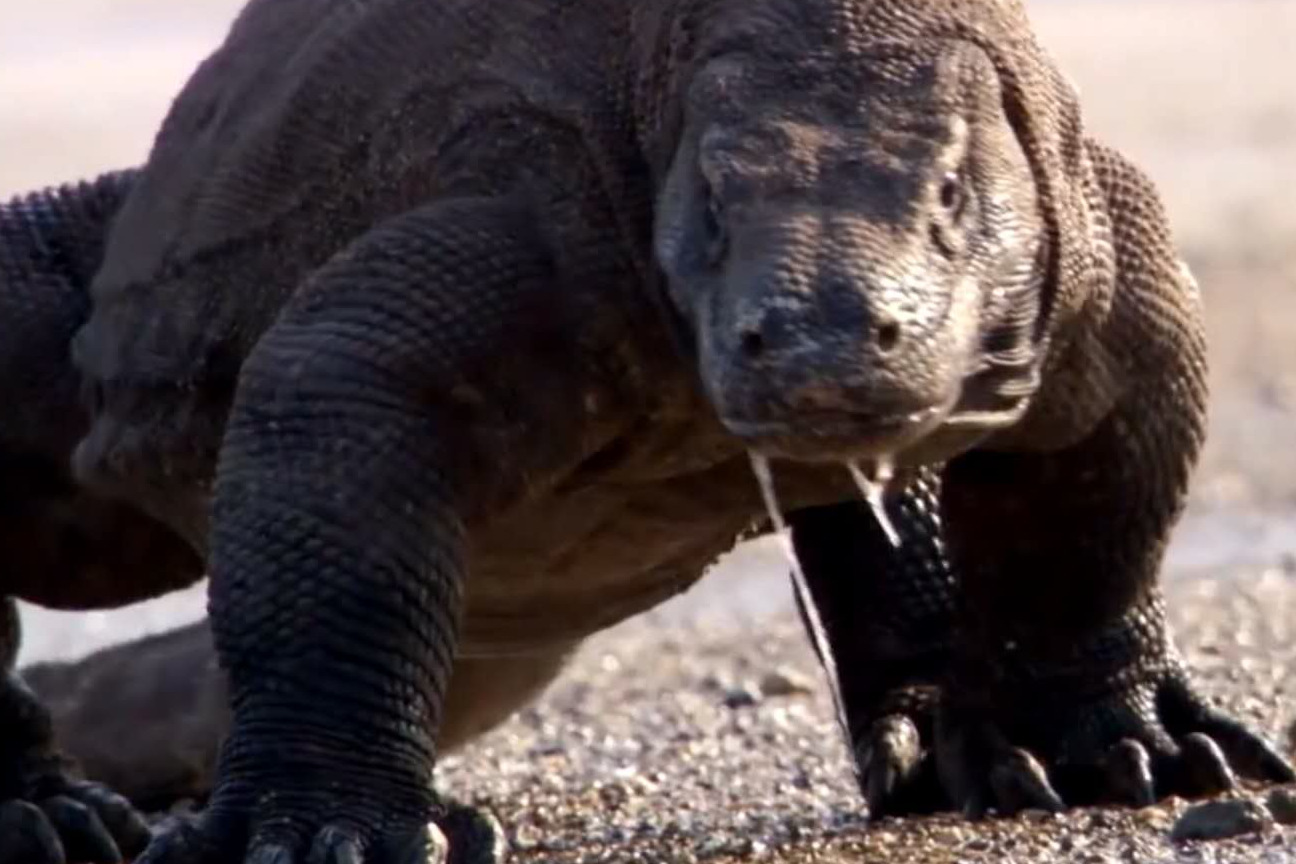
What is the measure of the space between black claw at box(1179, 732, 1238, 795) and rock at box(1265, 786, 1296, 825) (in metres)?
0.54

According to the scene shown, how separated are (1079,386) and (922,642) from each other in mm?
1104

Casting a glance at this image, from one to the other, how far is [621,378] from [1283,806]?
145cm

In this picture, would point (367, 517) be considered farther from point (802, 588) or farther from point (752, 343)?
point (802, 588)

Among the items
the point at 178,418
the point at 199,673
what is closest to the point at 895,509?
the point at 178,418

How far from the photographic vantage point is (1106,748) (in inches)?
334

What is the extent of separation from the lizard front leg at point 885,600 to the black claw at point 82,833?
5.16 ft

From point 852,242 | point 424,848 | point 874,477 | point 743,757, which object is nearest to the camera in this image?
point 852,242

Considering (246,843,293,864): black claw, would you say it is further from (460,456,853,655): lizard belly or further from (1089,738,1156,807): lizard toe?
(1089,738,1156,807): lizard toe

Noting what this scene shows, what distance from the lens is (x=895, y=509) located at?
8891 millimetres

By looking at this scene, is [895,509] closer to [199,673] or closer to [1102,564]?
[1102,564]

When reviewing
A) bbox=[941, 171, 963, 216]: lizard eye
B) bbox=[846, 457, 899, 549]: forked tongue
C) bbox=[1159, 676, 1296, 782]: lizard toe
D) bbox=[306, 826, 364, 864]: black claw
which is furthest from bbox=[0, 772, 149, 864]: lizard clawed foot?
bbox=[941, 171, 963, 216]: lizard eye

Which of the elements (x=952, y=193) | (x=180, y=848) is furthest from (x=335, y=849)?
(x=952, y=193)

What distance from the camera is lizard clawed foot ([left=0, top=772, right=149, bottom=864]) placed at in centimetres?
866

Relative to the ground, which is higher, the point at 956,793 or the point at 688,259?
the point at 688,259
